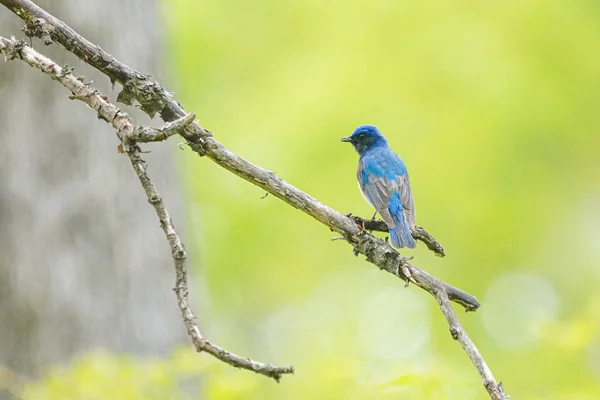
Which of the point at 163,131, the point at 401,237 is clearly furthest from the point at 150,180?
the point at 401,237

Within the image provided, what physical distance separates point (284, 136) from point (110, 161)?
468cm

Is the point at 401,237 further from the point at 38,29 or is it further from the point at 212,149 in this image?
the point at 38,29

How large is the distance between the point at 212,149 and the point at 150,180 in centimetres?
17

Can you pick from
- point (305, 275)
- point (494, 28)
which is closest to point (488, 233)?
point (494, 28)

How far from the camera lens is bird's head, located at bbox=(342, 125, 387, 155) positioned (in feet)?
15.4

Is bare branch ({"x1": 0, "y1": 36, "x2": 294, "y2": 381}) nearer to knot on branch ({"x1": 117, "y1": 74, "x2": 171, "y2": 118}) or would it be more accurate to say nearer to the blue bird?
knot on branch ({"x1": 117, "y1": 74, "x2": 171, "y2": 118})

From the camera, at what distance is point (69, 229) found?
4.65 meters

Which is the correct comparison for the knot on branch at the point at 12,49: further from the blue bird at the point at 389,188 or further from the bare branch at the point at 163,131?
the blue bird at the point at 389,188

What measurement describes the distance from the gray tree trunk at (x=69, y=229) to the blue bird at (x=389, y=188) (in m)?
1.62

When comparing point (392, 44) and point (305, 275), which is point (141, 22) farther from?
point (305, 275)

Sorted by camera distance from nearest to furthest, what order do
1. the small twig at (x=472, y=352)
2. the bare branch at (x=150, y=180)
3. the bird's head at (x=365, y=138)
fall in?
the small twig at (x=472, y=352), the bare branch at (x=150, y=180), the bird's head at (x=365, y=138)

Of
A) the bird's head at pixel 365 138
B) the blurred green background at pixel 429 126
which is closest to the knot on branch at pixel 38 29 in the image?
the bird's head at pixel 365 138

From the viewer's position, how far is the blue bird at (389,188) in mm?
3171

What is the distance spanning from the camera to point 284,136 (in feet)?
30.7
